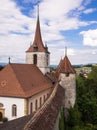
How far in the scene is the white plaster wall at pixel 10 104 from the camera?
82.3ft

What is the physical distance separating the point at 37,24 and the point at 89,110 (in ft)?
62.8

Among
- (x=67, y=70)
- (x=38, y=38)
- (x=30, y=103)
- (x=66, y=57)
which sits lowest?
(x=30, y=103)

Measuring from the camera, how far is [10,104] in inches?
1004

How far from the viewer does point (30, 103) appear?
26.1 metres

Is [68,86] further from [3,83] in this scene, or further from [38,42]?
[38,42]

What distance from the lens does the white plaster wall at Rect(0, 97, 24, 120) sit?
25.1 metres

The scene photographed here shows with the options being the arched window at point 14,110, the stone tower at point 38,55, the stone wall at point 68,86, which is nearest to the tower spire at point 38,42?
the stone tower at point 38,55

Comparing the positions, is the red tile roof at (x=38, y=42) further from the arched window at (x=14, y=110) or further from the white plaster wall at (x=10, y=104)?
the arched window at (x=14, y=110)

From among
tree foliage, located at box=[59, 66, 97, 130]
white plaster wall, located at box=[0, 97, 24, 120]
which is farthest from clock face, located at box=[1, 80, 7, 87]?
tree foliage, located at box=[59, 66, 97, 130]

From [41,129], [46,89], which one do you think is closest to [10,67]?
[46,89]

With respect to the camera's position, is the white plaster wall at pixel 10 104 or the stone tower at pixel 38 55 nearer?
the white plaster wall at pixel 10 104

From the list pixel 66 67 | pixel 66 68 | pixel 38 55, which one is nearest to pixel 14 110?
pixel 66 68

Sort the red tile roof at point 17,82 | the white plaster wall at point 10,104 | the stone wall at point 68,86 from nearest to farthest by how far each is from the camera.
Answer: the white plaster wall at point 10,104 → the red tile roof at point 17,82 → the stone wall at point 68,86

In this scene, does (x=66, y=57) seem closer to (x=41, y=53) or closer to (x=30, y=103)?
(x=41, y=53)
